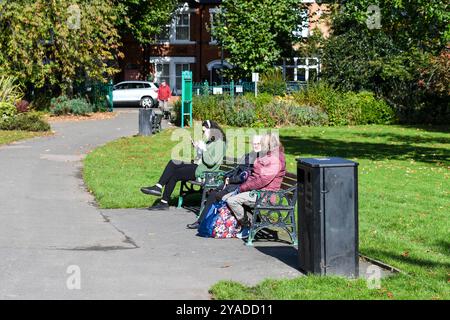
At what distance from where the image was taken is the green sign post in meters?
32.2

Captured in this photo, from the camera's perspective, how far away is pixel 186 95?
32.9 m

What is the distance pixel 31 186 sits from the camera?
1611 centimetres

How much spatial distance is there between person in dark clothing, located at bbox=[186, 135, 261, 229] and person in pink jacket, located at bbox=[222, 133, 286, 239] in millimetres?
146

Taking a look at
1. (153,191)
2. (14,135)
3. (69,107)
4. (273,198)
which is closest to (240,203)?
(273,198)

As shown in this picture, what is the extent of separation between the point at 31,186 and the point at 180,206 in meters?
3.56

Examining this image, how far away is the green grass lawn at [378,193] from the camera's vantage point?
8.16 metres

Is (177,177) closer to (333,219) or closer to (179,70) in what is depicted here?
(333,219)

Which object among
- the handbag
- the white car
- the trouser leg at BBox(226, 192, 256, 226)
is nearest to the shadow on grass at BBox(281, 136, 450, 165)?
the trouser leg at BBox(226, 192, 256, 226)

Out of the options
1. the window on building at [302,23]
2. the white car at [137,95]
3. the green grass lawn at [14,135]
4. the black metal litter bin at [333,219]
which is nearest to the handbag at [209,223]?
the black metal litter bin at [333,219]

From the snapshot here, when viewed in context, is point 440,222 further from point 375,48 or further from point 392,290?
point 375,48

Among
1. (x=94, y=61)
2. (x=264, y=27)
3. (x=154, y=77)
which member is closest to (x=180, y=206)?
(x=94, y=61)

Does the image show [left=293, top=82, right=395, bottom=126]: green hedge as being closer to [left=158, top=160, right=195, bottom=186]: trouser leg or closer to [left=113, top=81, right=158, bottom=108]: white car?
[left=113, top=81, right=158, bottom=108]: white car

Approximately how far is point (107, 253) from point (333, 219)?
273cm

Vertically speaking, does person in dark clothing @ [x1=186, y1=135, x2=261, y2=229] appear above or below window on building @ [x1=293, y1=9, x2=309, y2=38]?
below
